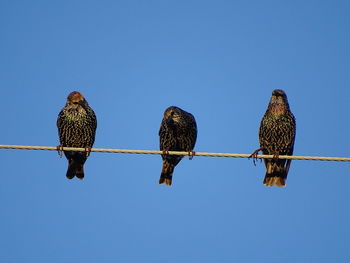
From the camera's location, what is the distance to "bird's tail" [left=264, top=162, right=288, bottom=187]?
1047cm

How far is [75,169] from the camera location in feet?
36.1

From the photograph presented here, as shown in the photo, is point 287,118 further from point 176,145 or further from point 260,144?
point 176,145

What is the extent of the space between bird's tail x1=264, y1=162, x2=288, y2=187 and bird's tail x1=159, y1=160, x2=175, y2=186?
5.06 feet

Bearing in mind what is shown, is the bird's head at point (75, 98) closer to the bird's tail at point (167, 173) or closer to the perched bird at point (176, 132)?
the perched bird at point (176, 132)

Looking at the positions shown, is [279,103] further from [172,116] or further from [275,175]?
[172,116]

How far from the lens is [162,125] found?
11.1m

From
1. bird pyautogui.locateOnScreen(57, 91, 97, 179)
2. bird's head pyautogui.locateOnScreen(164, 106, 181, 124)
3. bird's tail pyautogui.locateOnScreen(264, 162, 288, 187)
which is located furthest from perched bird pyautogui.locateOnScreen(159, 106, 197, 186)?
bird's tail pyautogui.locateOnScreen(264, 162, 288, 187)

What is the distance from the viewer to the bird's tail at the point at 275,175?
34.3 ft

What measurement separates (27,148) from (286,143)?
4.12 m

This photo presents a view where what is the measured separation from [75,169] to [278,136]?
307 centimetres

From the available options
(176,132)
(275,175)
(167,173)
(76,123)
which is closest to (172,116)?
(176,132)

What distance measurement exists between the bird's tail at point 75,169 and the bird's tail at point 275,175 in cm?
276

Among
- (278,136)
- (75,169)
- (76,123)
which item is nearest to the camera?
(278,136)

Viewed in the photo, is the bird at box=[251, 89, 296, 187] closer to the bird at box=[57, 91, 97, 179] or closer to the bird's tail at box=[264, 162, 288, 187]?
the bird's tail at box=[264, 162, 288, 187]
